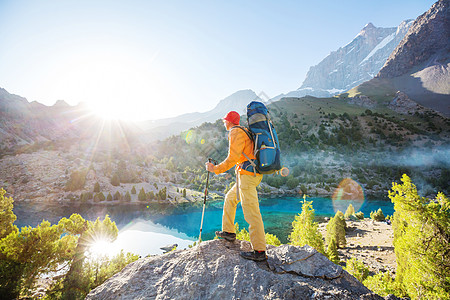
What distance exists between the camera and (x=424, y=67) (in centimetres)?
12531

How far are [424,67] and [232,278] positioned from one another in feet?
620

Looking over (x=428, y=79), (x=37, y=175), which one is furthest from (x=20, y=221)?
(x=428, y=79)

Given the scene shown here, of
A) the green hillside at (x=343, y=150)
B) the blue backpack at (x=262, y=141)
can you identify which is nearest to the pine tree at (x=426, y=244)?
the blue backpack at (x=262, y=141)

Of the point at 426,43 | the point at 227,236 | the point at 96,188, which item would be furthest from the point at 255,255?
the point at 426,43

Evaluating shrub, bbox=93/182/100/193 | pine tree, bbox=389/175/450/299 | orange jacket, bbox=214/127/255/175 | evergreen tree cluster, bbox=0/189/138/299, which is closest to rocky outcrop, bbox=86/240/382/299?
orange jacket, bbox=214/127/255/175

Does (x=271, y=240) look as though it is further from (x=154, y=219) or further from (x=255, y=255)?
(x=154, y=219)

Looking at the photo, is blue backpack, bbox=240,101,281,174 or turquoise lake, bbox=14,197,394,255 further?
turquoise lake, bbox=14,197,394,255

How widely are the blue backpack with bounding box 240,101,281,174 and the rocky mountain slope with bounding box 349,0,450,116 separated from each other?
150592 millimetres

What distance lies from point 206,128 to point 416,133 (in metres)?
97.7

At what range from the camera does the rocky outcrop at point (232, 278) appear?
2.43 m

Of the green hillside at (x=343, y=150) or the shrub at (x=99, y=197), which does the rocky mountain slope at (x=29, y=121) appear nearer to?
the shrub at (x=99, y=197)

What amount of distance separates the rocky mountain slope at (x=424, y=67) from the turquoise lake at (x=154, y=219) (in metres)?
125

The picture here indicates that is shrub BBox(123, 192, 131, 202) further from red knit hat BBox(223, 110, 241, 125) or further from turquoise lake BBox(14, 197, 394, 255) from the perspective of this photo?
red knit hat BBox(223, 110, 241, 125)

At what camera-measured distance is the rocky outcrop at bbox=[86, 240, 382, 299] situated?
243cm
